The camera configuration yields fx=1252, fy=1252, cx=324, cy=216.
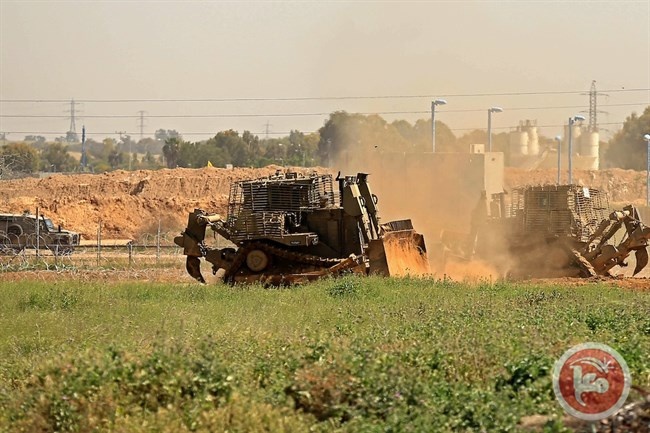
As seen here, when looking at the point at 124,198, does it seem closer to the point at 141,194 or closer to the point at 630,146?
the point at 141,194

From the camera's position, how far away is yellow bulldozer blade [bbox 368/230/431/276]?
32.1m

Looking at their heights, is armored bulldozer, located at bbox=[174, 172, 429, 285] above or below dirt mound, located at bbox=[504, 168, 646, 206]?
below

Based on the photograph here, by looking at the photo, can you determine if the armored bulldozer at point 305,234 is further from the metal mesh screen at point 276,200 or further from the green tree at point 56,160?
the green tree at point 56,160

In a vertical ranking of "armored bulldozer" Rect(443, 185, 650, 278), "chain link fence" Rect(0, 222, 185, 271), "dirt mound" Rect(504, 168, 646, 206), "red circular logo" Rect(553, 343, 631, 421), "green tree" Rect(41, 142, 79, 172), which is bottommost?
"chain link fence" Rect(0, 222, 185, 271)

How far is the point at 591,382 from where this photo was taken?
13.5 m

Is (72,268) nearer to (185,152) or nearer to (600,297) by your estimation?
(600,297)

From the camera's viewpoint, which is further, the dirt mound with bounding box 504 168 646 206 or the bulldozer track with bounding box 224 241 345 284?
the dirt mound with bounding box 504 168 646 206

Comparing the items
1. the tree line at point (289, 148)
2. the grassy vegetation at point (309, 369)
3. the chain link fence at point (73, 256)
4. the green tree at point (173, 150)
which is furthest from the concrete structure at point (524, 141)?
the grassy vegetation at point (309, 369)

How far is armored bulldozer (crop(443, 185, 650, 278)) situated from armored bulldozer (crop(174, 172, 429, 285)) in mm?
5056

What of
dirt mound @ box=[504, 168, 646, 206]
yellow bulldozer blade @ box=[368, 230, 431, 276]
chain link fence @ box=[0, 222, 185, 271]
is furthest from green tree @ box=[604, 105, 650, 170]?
yellow bulldozer blade @ box=[368, 230, 431, 276]

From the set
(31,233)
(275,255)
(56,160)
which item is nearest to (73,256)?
(31,233)

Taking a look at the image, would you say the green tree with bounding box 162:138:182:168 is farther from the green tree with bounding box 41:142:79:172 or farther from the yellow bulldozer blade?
the yellow bulldozer blade

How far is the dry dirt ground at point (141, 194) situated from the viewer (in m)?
64.5

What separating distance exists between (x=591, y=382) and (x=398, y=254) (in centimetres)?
1979
